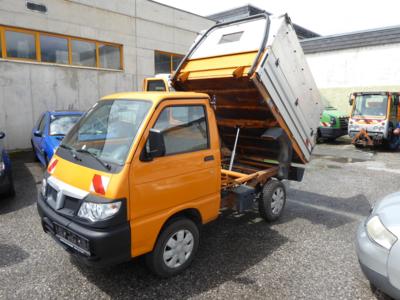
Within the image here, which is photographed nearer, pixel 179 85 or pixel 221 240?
pixel 221 240

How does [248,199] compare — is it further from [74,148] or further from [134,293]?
[74,148]

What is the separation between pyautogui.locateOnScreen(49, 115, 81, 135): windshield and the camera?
23.5ft

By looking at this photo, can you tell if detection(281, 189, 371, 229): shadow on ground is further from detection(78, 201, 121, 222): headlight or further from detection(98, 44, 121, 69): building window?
detection(98, 44, 121, 69): building window

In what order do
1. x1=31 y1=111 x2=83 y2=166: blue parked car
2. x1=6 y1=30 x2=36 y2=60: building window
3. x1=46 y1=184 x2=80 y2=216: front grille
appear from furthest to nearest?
x1=6 y1=30 x2=36 y2=60: building window, x1=31 y1=111 x2=83 y2=166: blue parked car, x1=46 y1=184 x2=80 y2=216: front grille

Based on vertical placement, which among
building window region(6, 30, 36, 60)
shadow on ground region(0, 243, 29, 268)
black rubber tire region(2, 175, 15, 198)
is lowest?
shadow on ground region(0, 243, 29, 268)

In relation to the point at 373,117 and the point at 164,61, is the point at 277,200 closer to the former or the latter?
the point at 373,117

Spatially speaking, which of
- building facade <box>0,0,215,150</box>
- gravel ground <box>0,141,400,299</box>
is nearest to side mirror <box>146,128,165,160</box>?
gravel ground <box>0,141,400,299</box>

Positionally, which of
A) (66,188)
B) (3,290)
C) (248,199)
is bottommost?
(3,290)

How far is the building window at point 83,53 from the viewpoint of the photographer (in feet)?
36.3

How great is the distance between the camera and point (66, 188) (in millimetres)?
2980

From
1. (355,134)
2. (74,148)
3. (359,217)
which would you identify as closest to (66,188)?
(74,148)

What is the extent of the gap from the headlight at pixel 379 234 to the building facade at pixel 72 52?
1048 centimetres

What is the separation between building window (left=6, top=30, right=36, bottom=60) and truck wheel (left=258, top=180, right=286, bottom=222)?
367 inches

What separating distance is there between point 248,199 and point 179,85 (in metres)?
2.26
